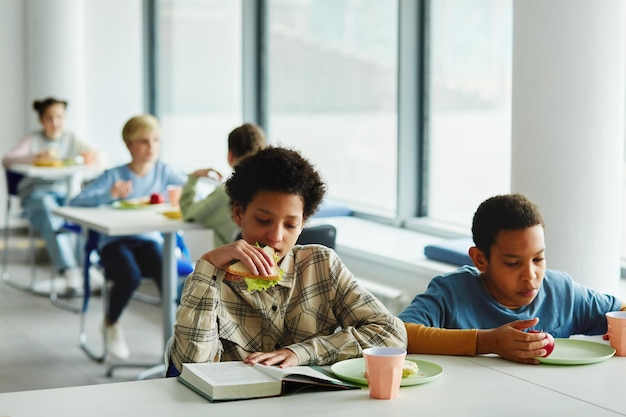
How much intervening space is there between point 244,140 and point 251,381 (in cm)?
229

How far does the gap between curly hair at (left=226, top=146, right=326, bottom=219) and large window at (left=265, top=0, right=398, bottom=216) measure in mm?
2978

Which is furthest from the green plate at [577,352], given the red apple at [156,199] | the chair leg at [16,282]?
the chair leg at [16,282]

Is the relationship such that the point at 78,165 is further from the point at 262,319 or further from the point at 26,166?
the point at 262,319

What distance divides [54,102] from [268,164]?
4.56 meters

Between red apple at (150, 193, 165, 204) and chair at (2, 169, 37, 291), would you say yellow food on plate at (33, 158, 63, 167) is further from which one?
red apple at (150, 193, 165, 204)

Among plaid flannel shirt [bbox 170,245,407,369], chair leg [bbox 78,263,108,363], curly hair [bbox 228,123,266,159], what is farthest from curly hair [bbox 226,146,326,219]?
chair leg [bbox 78,263,108,363]

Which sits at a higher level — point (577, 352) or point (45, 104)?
point (45, 104)

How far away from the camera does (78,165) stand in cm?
621

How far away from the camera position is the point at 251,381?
74.5 inches

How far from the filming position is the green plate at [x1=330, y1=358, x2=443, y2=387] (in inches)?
77.2

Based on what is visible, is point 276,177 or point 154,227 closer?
point 276,177

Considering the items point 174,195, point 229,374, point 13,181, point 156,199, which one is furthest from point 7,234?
point 229,374

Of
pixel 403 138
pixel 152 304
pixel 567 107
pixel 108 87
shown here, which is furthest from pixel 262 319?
pixel 108 87

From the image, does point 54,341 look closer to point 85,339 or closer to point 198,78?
point 85,339
